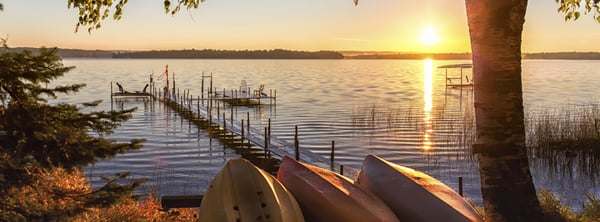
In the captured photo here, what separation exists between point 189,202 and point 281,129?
101 ft

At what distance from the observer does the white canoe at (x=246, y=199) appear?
600 cm

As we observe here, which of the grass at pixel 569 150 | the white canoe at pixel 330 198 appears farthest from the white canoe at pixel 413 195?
the grass at pixel 569 150

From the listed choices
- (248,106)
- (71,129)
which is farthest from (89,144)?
(248,106)

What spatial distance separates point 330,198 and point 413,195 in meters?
1.11

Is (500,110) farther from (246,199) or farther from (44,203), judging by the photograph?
(44,203)

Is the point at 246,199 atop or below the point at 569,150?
atop

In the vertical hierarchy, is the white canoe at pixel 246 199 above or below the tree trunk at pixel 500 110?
below

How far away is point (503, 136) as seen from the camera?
685 centimetres

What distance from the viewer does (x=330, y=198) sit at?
670 centimetres

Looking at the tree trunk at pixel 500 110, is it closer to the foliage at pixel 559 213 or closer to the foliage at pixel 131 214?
the foliage at pixel 559 213

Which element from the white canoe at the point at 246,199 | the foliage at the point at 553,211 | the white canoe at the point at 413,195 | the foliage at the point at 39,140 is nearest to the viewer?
the white canoe at the point at 246,199

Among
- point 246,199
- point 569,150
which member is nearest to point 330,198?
point 246,199

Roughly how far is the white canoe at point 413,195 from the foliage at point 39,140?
3.20m

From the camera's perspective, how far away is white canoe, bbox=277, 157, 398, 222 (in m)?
6.49
